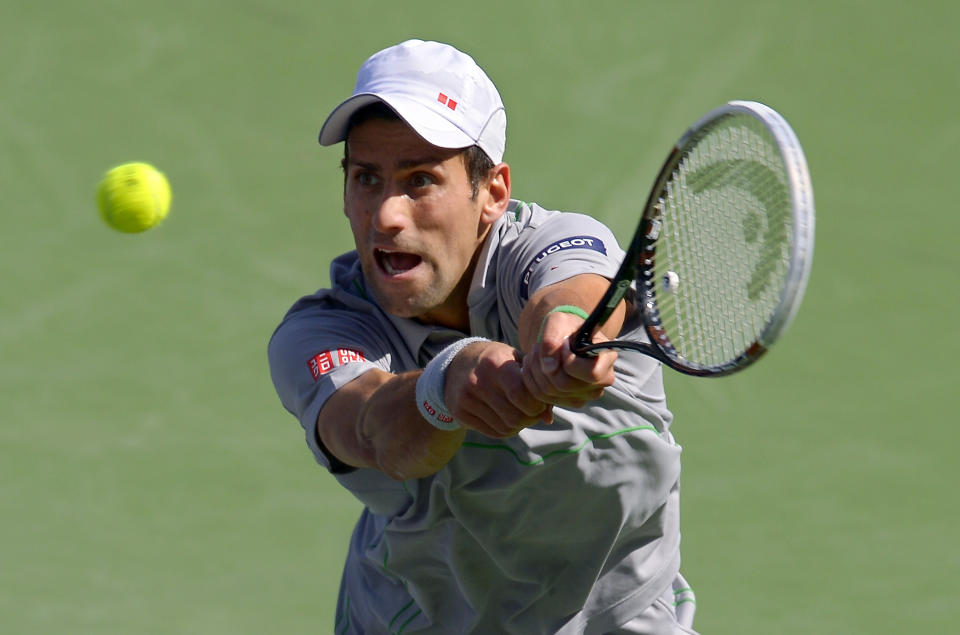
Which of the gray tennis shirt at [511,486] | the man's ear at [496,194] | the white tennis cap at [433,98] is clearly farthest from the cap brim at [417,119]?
the gray tennis shirt at [511,486]

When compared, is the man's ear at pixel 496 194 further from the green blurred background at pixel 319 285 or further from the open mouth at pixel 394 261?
the green blurred background at pixel 319 285

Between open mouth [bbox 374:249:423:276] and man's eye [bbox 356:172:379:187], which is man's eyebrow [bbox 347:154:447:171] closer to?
man's eye [bbox 356:172:379:187]

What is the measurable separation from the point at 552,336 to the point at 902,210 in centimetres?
348

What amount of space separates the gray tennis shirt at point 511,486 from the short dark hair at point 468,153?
106mm

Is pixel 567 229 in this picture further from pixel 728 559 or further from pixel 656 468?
pixel 728 559

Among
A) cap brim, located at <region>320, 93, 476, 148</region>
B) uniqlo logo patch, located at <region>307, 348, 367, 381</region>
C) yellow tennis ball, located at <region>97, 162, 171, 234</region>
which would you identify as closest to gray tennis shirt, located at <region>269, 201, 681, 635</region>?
uniqlo logo patch, located at <region>307, 348, 367, 381</region>

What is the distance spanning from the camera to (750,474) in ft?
15.2

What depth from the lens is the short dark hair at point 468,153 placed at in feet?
9.05

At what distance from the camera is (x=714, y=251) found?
7.88ft

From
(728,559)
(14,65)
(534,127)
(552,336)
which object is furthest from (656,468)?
(14,65)

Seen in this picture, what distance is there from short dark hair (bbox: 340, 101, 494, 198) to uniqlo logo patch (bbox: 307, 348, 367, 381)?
0.38m

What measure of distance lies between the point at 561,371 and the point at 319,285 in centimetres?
320

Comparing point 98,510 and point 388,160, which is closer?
point 388,160

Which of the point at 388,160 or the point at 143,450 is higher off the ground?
the point at 143,450
